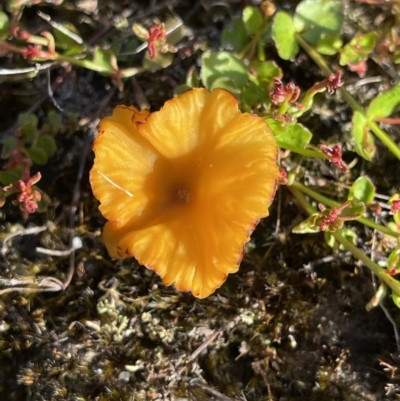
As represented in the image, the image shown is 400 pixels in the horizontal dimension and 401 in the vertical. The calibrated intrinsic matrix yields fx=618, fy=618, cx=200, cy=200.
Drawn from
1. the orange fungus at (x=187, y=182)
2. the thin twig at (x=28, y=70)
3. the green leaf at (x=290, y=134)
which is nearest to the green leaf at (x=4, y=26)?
the thin twig at (x=28, y=70)

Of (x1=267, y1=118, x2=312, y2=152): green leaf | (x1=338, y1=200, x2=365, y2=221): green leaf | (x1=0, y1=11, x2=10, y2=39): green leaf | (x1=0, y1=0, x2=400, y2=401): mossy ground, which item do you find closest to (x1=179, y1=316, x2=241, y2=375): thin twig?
(x1=0, y1=0, x2=400, y2=401): mossy ground

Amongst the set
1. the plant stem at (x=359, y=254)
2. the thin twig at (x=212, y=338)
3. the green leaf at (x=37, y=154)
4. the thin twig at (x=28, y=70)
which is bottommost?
the thin twig at (x=212, y=338)

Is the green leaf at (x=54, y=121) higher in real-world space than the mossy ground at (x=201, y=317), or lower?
higher

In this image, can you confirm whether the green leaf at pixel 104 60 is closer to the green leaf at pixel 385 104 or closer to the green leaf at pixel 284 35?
the green leaf at pixel 284 35

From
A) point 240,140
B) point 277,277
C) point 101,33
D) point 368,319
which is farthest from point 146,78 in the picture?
Answer: point 368,319

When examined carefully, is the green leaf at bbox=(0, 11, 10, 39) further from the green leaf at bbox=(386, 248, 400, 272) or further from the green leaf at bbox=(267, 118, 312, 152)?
the green leaf at bbox=(386, 248, 400, 272)

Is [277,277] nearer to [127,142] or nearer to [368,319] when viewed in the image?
[368,319]
